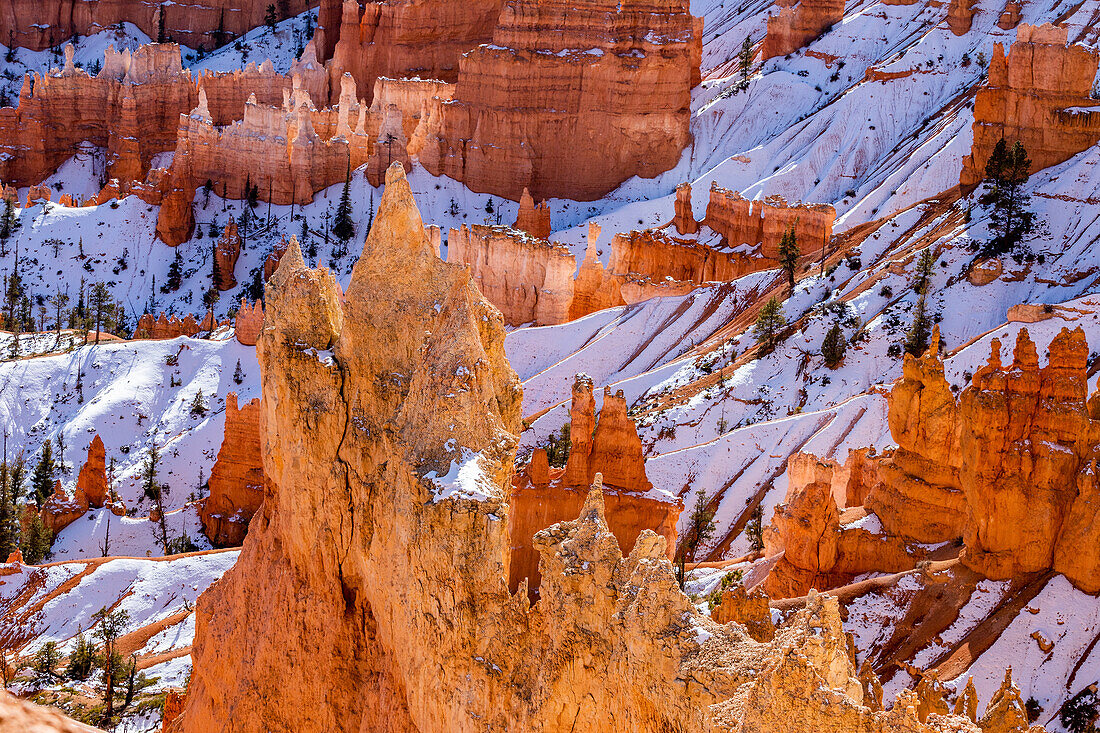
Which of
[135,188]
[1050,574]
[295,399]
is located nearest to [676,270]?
[135,188]

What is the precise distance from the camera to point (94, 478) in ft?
158

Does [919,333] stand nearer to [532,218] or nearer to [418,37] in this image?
[532,218]

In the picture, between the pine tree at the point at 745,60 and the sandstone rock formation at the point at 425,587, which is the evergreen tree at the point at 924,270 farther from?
the pine tree at the point at 745,60

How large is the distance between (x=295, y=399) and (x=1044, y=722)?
15278 millimetres

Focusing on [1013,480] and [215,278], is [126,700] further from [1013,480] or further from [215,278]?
[215,278]

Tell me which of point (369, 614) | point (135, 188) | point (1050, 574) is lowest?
point (135, 188)

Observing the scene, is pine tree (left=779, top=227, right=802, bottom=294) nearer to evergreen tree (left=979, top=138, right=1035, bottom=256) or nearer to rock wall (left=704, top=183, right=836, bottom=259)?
rock wall (left=704, top=183, right=836, bottom=259)

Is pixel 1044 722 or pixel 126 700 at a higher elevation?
pixel 1044 722

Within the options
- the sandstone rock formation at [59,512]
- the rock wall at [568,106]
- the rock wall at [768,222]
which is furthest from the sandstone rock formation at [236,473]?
the rock wall at [568,106]

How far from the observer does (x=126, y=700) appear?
27391 millimetres

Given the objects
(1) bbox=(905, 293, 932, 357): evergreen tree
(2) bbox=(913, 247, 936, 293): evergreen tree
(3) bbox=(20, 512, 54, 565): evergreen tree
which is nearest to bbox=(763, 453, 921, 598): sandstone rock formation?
(1) bbox=(905, 293, 932, 357): evergreen tree

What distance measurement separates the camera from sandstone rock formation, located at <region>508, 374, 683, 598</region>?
30703 millimetres

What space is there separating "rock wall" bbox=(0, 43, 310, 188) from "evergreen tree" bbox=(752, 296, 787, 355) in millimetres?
53051

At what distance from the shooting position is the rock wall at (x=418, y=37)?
9225 cm
